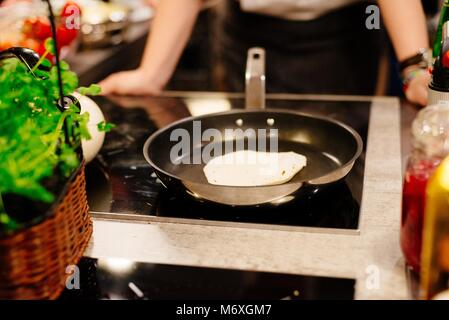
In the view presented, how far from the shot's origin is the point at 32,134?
0.79 m

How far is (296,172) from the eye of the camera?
1135 mm

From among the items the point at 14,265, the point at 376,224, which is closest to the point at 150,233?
the point at 14,265

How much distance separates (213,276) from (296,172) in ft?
1.14

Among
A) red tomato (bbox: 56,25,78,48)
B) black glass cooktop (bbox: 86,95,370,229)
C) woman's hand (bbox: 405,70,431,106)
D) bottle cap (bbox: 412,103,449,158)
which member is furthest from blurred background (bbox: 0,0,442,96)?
bottle cap (bbox: 412,103,449,158)

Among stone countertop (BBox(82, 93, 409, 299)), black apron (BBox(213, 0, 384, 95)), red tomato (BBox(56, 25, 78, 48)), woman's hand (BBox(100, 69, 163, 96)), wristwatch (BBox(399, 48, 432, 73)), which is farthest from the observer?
black apron (BBox(213, 0, 384, 95))

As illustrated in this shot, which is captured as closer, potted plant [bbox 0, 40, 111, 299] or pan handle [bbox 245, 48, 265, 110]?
potted plant [bbox 0, 40, 111, 299]

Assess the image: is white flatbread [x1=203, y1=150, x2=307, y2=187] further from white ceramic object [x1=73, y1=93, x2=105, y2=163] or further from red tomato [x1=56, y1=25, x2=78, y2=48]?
red tomato [x1=56, y1=25, x2=78, y2=48]

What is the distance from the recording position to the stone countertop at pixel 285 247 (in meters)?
0.87

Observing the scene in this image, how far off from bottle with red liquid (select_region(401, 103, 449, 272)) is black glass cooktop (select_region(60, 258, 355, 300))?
0.10m

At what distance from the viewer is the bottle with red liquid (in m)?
0.81

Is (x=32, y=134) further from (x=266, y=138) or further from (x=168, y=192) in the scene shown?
(x=266, y=138)

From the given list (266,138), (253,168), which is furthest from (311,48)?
(253,168)

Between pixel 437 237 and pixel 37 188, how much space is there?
52 centimetres

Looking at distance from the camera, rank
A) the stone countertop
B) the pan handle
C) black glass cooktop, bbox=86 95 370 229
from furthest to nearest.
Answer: the pan handle → black glass cooktop, bbox=86 95 370 229 → the stone countertop
